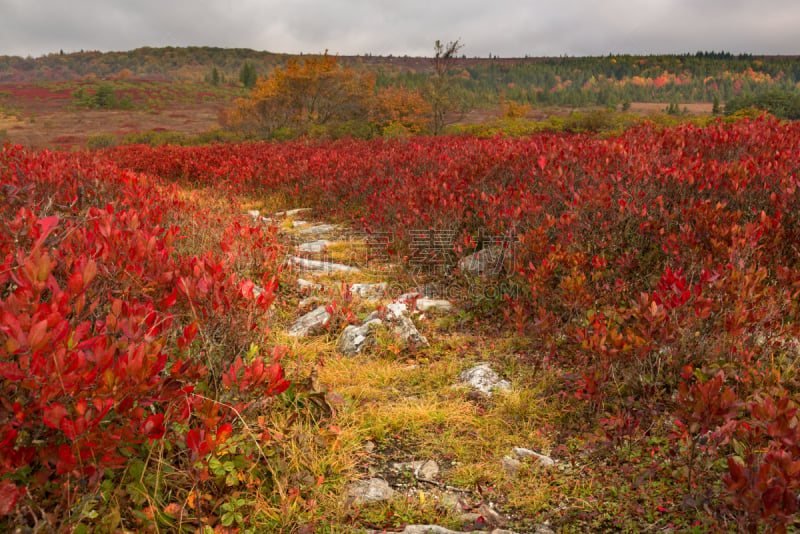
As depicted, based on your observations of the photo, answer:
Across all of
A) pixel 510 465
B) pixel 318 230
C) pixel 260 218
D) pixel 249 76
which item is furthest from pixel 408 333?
pixel 249 76

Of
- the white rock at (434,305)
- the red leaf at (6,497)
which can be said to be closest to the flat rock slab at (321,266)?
the white rock at (434,305)

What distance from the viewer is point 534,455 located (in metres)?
2.45

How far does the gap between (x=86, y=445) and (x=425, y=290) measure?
3.67 m

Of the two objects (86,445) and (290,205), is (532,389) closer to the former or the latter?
(86,445)

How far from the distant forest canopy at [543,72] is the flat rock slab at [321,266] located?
6710cm

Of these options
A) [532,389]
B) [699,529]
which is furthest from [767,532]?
[532,389]

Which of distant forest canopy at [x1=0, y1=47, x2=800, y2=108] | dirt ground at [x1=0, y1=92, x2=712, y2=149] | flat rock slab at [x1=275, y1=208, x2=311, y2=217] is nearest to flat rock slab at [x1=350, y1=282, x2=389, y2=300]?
flat rock slab at [x1=275, y1=208, x2=311, y2=217]

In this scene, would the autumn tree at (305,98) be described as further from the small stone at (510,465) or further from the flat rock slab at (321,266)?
the small stone at (510,465)

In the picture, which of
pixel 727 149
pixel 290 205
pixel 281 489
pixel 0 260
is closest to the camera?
pixel 281 489

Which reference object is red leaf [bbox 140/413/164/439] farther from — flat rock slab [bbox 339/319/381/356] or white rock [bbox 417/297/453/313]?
white rock [bbox 417/297/453/313]

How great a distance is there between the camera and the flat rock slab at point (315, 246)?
646cm

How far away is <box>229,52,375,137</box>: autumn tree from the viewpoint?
2945 cm

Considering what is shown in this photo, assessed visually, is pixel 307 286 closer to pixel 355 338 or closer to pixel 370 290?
pixel 370 290

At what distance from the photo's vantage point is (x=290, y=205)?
961 centimetres
